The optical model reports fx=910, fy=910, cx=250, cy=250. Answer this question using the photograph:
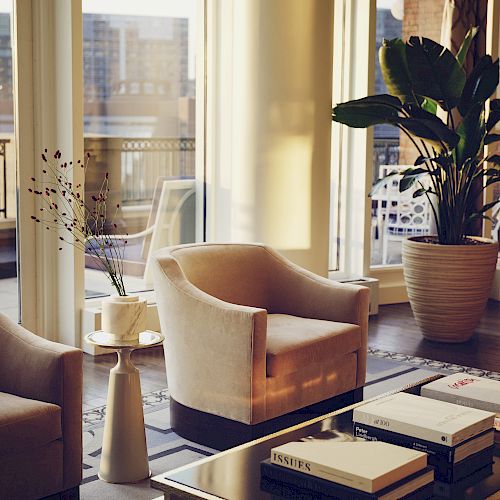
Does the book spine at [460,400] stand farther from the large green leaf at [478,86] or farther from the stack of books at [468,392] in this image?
the large green leaf at [478,86]

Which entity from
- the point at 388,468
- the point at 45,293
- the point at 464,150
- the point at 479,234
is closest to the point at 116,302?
the point at 388,468

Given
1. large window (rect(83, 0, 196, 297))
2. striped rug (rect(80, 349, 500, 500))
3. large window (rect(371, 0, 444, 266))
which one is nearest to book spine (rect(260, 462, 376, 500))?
striped rug (rect(80, 349, 500, 500))

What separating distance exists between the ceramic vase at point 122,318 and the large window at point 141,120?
2.16 metres

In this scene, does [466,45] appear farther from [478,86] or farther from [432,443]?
[432,443]

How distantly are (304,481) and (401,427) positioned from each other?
0.39m

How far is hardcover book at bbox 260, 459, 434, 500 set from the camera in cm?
224

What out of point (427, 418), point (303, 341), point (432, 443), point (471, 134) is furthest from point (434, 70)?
point (432, 443)

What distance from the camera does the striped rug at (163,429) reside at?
10.7 feet

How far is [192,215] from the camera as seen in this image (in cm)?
604

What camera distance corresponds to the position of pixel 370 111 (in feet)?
18.5

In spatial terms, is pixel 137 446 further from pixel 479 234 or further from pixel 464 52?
pixel 479 234

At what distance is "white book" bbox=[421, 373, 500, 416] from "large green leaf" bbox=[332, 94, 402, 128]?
2771mm

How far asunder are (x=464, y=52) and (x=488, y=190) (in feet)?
6.81

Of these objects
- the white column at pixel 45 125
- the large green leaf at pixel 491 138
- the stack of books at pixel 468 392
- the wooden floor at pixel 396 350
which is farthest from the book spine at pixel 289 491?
the large green leaf at pixel 491 138
